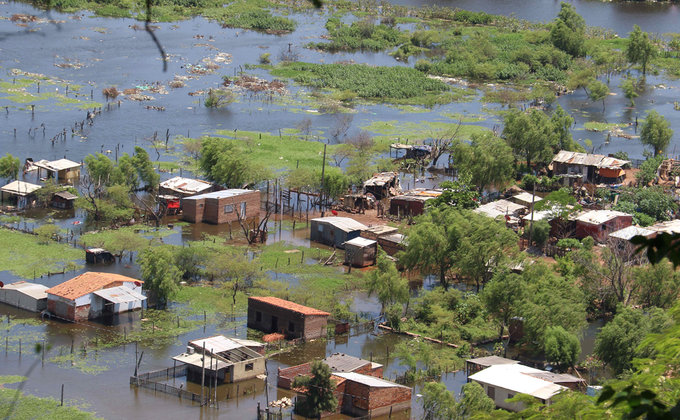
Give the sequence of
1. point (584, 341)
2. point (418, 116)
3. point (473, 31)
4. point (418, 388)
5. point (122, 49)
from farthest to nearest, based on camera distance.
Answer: point (473, 31) < point (122, 49) < point (418, 116) < point (584, 341) < point (418, 388)

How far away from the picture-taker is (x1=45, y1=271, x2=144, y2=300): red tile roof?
22.4 metres

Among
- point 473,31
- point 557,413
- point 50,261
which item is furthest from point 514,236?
point 473,31

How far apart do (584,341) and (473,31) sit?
145 feet

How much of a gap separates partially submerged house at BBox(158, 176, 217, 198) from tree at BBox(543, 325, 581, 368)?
14742mm

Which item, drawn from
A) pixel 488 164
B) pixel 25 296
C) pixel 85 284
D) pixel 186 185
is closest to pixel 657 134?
pixel 488 164

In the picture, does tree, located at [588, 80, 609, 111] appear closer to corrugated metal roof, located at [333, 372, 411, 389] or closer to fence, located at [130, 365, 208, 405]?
corrugated metal roof, located at [333, 372, 411, 389]

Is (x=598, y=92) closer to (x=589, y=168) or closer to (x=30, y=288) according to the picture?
(x=589, y=168)

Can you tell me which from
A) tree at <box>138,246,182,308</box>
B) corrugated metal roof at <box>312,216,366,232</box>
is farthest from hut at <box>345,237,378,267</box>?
tree at <box>138,246,182,308</box>

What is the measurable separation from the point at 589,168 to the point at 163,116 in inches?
697

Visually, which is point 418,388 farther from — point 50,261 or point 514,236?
point 50,261

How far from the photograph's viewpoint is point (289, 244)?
28719 millimetres

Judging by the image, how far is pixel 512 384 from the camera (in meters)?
18.7

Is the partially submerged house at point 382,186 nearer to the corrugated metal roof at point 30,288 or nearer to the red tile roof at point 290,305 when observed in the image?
the red tile roof at point 290,305

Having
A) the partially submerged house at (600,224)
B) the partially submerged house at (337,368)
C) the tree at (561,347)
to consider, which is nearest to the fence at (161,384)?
the partially submerged house at (337,368)
